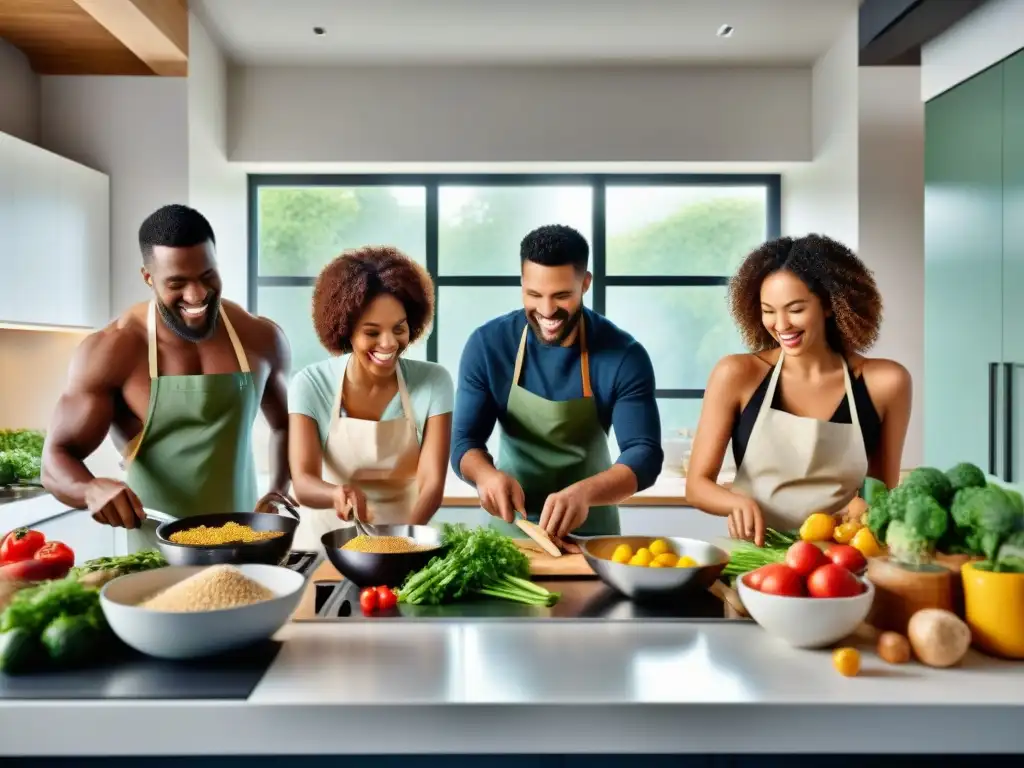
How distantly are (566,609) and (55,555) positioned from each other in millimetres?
969

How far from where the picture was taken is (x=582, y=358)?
7.81ft

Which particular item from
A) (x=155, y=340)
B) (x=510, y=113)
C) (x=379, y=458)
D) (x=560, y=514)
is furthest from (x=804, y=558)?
(x=510, y=113)

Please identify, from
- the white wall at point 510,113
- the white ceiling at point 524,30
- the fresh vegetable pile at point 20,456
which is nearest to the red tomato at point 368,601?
the fresh vegetable pile at point 20,456

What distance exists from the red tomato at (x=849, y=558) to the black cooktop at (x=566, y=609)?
0.61 feet

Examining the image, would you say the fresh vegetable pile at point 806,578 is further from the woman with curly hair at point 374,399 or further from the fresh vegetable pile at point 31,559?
the fresh vegetable pile at point 31,559

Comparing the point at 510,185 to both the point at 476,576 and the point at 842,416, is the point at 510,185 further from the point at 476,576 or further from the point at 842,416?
the point at 476,576

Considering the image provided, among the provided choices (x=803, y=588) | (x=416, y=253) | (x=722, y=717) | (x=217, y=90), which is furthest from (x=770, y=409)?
(x=217, y=90)

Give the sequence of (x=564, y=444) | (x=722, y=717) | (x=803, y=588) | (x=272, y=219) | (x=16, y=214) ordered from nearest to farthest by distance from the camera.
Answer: (x=722, y=717)
(x=803, y=588)
(x=564, y=444)
(x=16, y=214)
(x=272, y=219)

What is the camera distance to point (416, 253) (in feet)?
15.2

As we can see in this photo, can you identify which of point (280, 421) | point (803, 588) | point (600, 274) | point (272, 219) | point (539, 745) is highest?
point (272, 219)

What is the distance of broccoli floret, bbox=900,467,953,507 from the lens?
1.44 m

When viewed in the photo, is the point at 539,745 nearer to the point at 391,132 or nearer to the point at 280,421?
the point at 280,421

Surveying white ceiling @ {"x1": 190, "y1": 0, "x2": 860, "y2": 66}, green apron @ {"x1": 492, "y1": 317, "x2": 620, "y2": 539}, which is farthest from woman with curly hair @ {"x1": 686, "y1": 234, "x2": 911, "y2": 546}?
white ceiling @ {"x1": 190, "y1": 0, "x2": 860, "y2": 66}

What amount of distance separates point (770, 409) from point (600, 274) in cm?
257
